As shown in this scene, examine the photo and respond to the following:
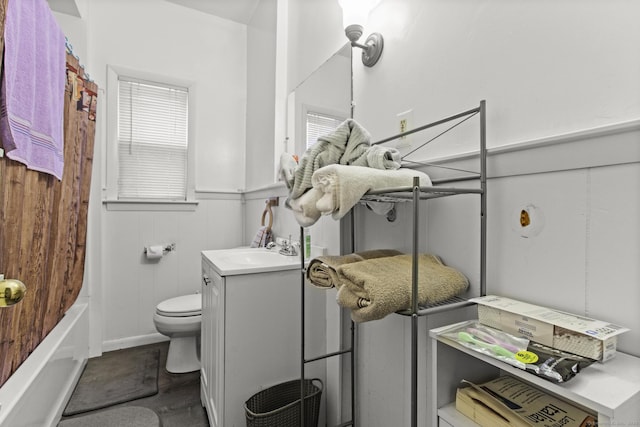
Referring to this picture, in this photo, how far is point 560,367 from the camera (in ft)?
1.71

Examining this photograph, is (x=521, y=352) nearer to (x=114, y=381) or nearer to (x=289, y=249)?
(x=289, y=249)

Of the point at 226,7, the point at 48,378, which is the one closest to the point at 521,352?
the point at 48,378

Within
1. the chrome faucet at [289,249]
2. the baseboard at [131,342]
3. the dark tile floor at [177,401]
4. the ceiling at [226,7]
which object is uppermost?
the ceiling at [226,7]

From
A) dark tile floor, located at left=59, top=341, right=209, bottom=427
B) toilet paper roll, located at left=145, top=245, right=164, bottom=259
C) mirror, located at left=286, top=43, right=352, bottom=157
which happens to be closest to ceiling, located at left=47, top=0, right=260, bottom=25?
mirror, located at left=286, top=43, right=352, bottom=157

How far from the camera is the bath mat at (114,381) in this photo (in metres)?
1.75

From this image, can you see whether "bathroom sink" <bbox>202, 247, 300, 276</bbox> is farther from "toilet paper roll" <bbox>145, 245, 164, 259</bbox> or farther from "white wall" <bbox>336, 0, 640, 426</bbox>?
"toilet paper roll" <bbox>145, 245, 164, 259</bbox>

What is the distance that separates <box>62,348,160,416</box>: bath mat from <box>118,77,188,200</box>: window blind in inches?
46.7

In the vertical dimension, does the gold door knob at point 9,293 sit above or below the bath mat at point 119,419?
above

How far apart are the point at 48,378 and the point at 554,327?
1886 millimetres

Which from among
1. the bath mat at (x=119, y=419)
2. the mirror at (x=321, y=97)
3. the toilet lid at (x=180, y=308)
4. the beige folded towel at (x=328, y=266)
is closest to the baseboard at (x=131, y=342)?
the toilet lid at (x=180, y=308)

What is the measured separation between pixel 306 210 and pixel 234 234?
2132 millimetres

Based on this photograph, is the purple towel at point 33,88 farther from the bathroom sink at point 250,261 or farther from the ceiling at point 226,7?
the ceiling at point 226,7

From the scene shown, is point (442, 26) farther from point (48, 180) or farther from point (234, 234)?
point (234, 234)

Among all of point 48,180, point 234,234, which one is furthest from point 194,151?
point 48,180
